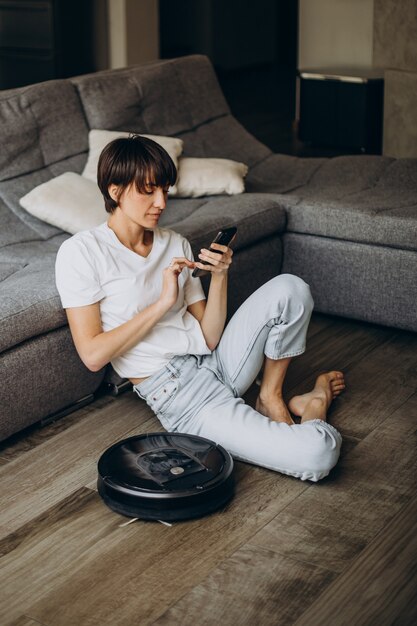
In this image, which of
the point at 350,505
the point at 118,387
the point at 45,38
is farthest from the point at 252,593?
the point at 45,38

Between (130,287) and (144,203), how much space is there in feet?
0.81

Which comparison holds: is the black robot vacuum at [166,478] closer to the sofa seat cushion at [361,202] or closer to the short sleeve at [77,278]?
the short sleeve at [77,278]

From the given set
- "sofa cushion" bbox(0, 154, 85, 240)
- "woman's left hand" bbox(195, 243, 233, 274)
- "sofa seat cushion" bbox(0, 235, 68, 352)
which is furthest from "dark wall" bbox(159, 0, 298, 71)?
"woman's left hand" bbox(195, 243, 233, 274)

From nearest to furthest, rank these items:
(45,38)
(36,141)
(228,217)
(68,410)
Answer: (68,410)
(228,217)
(36,141)
(45,38)

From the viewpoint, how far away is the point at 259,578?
2107 millimetres

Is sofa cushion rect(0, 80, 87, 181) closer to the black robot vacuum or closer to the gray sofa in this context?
the gray sofa

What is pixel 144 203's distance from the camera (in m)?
2.50

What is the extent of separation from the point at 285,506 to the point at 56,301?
3.04 feet

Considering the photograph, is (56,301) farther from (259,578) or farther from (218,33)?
(218,33)

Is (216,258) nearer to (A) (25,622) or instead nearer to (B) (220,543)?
(B) (220,543)

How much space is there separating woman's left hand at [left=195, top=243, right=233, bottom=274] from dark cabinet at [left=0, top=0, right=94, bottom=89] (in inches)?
210

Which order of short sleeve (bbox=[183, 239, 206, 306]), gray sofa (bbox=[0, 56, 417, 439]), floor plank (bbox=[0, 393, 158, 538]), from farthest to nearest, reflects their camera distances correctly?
gray sofa (bbox=[0, 56, 417, 439]) < short sleeve (bbox=[183, 239, 206, 306]) < floor plank (bbox=[0, 393, 158, 538])

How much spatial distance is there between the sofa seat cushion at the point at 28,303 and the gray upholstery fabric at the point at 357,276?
112 cm

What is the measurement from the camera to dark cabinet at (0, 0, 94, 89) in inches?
289
